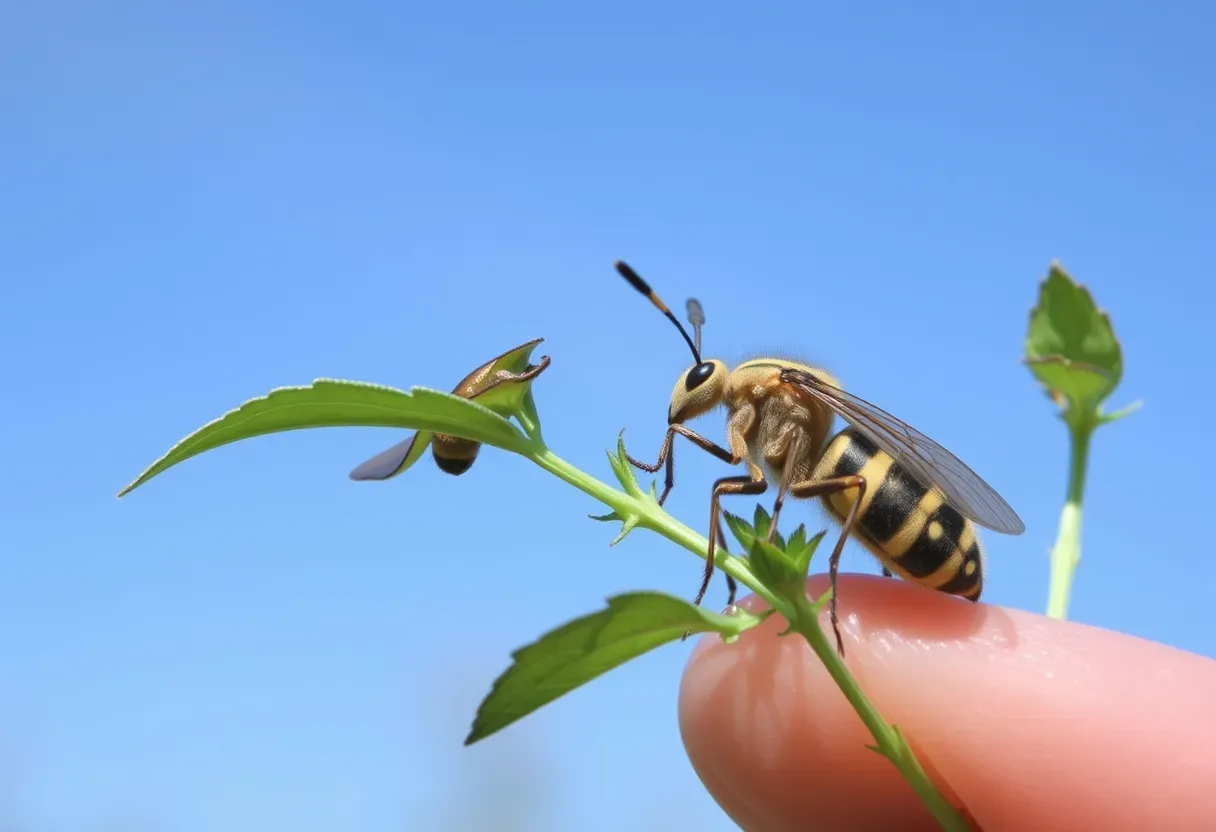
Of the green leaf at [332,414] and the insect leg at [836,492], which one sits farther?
the insect leg at [836,492]

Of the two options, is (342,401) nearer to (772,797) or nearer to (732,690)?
(732,690)

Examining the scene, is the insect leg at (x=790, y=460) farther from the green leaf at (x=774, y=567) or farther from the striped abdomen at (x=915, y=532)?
the green leaf at (x=774, y=567)

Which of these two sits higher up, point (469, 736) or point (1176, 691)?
point (1176, 691)

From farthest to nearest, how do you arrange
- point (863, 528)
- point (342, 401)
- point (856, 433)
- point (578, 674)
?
point (856, 433)
point (863, 528)
point (342, 401)
point (578, 674)

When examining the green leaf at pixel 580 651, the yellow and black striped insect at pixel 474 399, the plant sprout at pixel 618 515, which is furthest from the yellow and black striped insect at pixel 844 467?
the yellow and black striped insect at pixel 474 399

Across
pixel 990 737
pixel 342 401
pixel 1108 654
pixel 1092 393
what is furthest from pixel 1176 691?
pixel 342 401

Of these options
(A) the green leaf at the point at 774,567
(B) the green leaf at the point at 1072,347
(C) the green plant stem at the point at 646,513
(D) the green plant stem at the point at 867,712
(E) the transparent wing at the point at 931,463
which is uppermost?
(B) the green leaf at the point at 1072,347

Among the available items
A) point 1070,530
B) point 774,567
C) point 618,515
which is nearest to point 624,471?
point 618,515

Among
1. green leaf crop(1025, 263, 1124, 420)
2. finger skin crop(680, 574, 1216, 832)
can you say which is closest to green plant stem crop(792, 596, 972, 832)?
finger skin crop(680, 574, 1216, 832)
